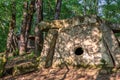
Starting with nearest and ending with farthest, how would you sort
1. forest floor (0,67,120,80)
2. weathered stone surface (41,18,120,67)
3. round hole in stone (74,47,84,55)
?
forest floor (0,67,120,80)
weathered stone surface (41,18,120,67)
round hole in stone (74,47,84,55)

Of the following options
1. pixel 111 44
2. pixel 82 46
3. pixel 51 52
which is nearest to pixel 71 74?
pixel 82 46

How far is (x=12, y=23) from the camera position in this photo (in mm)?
10383

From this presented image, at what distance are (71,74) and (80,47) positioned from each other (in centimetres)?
146

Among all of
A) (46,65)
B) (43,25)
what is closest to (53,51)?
(46,65)

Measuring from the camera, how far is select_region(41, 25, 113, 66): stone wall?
384 inches

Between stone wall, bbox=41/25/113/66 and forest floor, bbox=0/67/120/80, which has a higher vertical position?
stone wall, bbox=41/25/113/66

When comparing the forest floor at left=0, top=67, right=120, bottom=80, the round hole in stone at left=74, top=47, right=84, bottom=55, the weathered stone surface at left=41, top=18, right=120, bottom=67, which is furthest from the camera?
the round hole in stone at left=74, top=47, right=84, bottom=55

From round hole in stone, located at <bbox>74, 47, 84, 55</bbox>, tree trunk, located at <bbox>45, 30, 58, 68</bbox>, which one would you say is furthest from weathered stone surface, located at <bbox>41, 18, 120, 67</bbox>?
tree trunk, located at <bbox>45, 30, 58, 68</bbox>

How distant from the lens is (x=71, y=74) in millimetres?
9398

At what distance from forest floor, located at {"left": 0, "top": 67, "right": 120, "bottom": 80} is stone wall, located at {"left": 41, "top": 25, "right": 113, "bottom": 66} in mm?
433

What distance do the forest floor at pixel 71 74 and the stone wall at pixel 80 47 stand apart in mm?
433

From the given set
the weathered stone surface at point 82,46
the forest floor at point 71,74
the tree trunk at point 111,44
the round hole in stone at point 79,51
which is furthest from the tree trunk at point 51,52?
the tree trunk at point 111,44

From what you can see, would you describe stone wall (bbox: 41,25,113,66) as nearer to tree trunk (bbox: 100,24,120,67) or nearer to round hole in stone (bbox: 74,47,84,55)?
round hole in stone (bbox: 74,47,84,55)

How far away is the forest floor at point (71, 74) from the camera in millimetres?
8883
